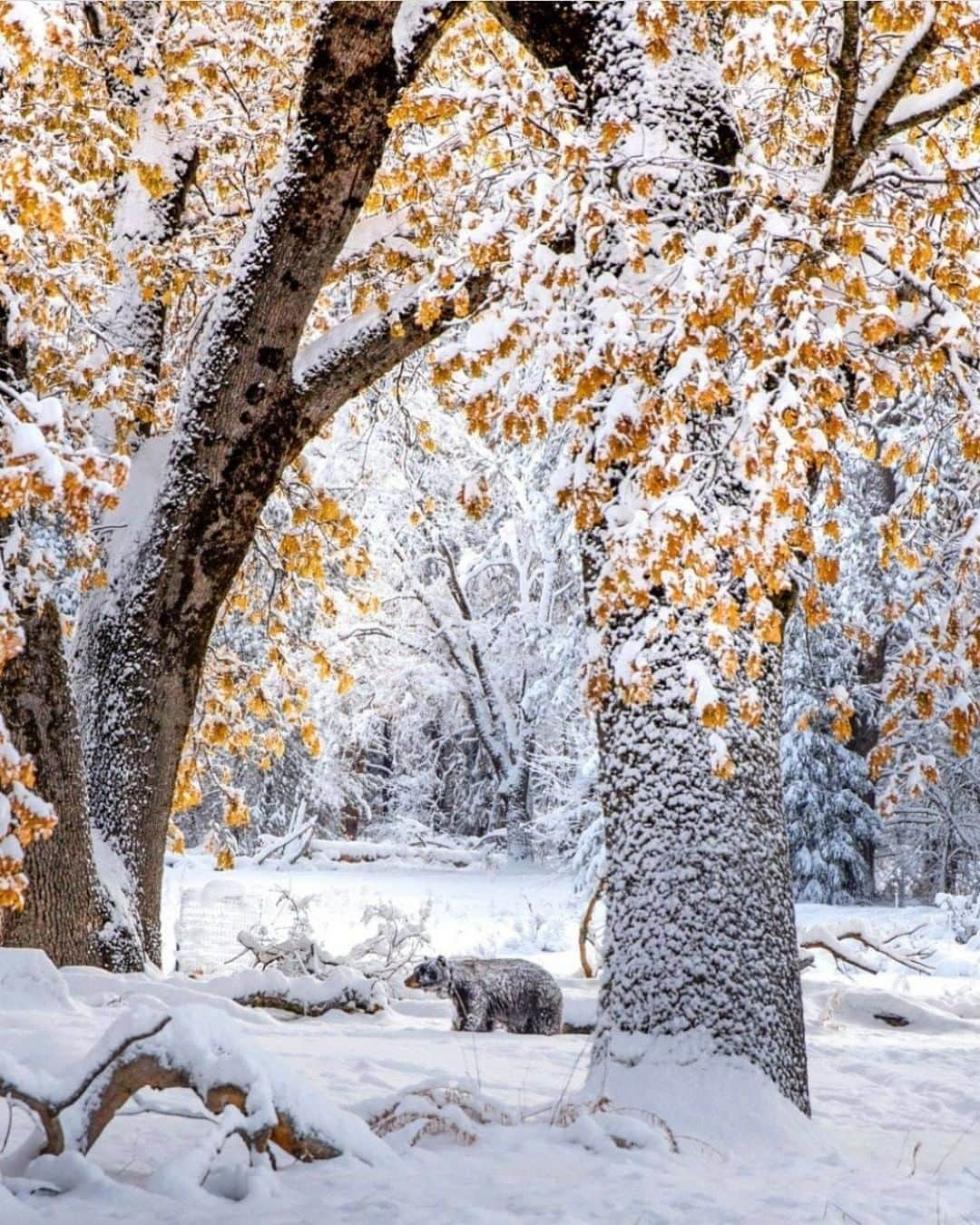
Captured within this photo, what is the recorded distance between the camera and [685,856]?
15.0 feet

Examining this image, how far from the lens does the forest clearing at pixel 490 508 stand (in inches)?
138

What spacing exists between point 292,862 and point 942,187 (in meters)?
20.1

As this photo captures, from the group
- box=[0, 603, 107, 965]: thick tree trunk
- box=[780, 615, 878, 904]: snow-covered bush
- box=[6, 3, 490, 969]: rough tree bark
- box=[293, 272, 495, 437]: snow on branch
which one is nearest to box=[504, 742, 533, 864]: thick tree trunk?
box=[780, 615, 878, 904]: snow-covered bush

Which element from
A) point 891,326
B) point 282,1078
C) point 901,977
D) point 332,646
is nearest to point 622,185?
point 891,326

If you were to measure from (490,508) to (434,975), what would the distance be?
2874 millimetres

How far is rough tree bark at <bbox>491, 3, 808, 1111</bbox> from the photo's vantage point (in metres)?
4.50

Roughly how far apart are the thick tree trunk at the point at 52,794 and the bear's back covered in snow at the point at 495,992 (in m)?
2.15

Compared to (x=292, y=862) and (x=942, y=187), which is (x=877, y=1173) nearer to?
(x=942, y=187)

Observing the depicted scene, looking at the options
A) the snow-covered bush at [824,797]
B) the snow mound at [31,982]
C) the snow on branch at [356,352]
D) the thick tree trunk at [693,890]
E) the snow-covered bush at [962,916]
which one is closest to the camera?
the thick tree trunk at [693,890]

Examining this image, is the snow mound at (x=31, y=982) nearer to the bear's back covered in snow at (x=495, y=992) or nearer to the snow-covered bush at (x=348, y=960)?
the snow-covered bush at (x=348, y=960)

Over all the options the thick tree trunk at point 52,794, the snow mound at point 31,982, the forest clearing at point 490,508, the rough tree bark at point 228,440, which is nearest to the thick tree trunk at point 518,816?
the forest clearing at point 490,508

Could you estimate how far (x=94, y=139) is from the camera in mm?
7000

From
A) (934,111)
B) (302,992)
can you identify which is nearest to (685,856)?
(934,111)

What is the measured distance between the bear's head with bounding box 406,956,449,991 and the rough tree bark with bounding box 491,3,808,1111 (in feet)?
9.36
